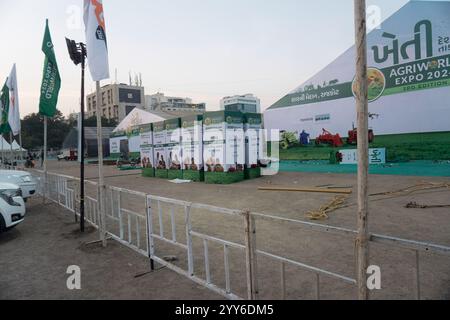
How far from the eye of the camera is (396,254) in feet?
14.8

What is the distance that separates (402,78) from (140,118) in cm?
2457

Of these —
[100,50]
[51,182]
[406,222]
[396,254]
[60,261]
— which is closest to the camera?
[396,254]

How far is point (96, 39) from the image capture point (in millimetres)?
5637

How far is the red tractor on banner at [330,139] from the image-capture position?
15.3m

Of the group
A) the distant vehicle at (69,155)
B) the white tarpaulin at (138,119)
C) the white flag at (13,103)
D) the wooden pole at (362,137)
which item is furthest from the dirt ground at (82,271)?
the distant vehicle at (69,155)

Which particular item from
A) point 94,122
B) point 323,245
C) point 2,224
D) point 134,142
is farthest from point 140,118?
point 94,122

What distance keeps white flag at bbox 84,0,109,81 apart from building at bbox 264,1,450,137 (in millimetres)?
11799

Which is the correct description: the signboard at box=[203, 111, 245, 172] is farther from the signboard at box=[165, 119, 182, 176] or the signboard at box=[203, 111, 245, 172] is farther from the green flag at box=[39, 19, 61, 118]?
the green flag at box=[39, 19, 61, 118]

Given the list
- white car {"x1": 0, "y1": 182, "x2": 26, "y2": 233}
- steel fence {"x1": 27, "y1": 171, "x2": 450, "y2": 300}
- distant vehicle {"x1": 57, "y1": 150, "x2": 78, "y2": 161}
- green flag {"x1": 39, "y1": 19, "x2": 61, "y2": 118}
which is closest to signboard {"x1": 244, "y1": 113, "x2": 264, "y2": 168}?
steel fence {"x1": 27, "y1": 171, "x2": 450, "y2": 300}

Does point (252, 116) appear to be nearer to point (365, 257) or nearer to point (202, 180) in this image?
point (202, 180)

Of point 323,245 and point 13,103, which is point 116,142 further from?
point 323,245
